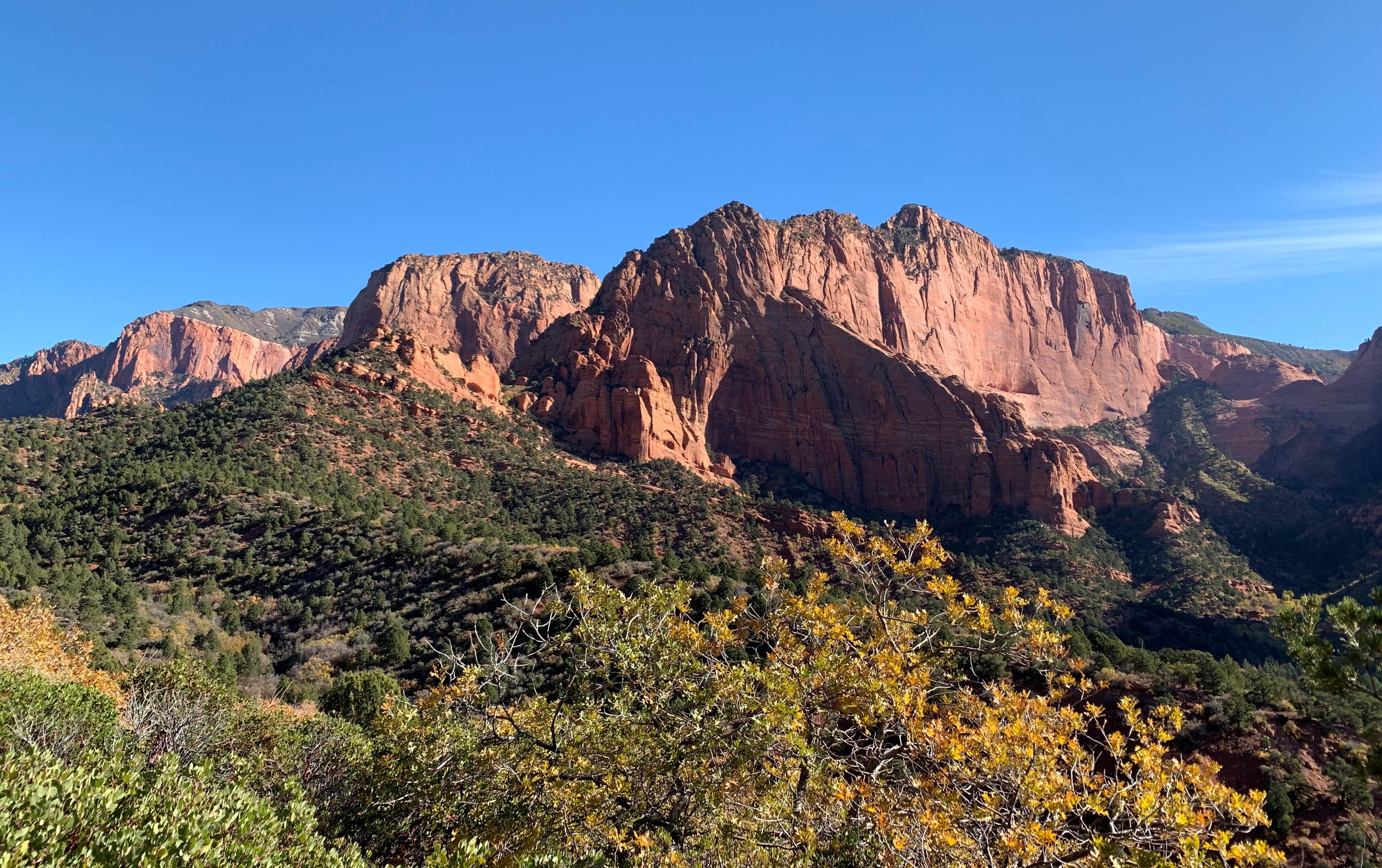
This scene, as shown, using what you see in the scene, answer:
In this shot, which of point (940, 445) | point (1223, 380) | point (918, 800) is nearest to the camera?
point (918, 800)

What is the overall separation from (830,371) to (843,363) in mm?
2496

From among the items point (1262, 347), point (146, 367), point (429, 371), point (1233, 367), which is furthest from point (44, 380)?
point (1262, 347)

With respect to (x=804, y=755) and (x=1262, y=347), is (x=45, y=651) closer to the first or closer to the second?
(x=804, y=755)

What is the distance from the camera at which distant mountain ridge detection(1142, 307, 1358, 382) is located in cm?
15625

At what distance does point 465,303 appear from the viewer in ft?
427

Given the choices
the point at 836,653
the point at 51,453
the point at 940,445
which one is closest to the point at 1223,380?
the point at 940,445

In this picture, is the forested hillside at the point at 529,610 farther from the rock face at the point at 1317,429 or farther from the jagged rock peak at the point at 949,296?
the jagged rock peak at the point at 949,296

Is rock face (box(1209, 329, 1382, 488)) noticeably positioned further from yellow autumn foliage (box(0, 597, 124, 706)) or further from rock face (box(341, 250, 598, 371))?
yellow autumn foliage (box(0, 597, 124, 706))

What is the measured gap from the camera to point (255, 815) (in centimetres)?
645

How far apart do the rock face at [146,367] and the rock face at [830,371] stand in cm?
9549

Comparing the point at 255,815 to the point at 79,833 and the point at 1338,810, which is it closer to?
the point at 79,833

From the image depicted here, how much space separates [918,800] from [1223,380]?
6348 inches

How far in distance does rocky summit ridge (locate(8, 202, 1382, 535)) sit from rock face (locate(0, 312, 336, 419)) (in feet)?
4.84

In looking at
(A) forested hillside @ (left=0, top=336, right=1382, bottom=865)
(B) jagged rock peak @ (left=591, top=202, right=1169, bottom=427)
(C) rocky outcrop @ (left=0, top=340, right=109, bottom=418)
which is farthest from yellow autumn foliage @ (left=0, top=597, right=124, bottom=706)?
(C) rocky outcrop @ (left=0, top=340, right=109, bottom=418)
